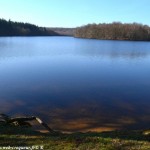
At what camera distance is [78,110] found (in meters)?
19.3

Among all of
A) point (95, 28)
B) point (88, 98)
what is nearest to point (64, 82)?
point (88, 98)

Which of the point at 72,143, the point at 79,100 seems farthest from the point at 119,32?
the point at 72,143

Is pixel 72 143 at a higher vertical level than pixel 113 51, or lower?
higher

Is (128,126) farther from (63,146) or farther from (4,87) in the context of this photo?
(4,87)

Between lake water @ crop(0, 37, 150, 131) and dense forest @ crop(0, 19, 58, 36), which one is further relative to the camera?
dense forest @ crop(0, 19, 58, 36)

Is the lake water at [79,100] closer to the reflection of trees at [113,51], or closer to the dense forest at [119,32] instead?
the reflection of trees at [113,51]

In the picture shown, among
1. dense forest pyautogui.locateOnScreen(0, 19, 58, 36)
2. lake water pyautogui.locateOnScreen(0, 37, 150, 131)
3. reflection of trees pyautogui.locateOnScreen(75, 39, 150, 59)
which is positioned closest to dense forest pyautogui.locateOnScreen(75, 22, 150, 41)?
dense forest pyautogui.locateOnScreen(0, 19, 58, 36)

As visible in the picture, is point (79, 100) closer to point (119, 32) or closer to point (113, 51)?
point (113, 51)

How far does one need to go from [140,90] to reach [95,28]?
14059 cm

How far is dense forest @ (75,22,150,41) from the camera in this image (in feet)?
488

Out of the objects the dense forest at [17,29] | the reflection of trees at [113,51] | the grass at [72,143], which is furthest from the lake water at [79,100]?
the dense forest at [17,29]

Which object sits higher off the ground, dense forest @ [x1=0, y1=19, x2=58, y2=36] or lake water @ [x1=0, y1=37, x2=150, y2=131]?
dense forest @ [x1=0, y1=19, x2=58, y2=36]

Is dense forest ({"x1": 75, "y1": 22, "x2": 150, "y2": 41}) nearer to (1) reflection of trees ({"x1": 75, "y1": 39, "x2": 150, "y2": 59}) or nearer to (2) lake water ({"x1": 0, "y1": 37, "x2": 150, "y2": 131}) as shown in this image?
(1) reflection of trees ({"x1": 75, "y1": 39, "x2": 150, "y2": 59})

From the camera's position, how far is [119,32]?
151 metres
